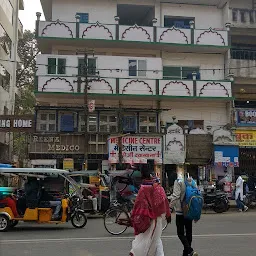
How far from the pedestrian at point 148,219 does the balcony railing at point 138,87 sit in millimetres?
17896

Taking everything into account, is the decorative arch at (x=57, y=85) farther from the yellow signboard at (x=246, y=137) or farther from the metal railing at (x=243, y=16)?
the metal railing at (x=243, y=16)

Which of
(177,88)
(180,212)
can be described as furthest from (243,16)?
Result: (180,212)

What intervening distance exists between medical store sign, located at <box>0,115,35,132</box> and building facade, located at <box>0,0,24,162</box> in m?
7.11

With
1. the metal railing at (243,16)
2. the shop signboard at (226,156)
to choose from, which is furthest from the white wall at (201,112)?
the metal railing at (243,16)

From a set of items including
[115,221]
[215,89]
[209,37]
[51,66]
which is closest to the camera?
[115,221]

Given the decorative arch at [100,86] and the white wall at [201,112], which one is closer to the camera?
the decorative arch at [100,86]

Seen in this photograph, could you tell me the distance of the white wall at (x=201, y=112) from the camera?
25.6 m

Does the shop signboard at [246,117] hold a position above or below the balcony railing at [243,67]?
below

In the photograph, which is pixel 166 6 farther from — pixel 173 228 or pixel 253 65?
pixel 173 228

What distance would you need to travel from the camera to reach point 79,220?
43.6 ft

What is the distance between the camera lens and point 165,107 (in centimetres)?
2550

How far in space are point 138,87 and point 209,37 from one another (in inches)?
215

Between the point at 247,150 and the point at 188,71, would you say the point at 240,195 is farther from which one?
the point at 188,71

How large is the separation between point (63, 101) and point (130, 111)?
386 cm
